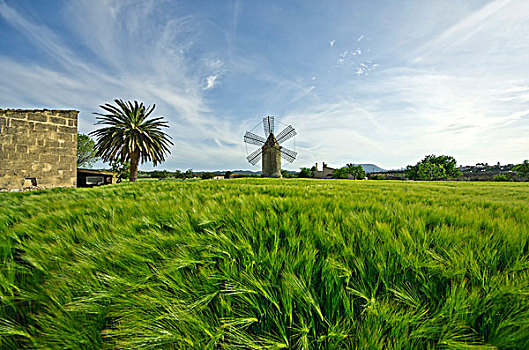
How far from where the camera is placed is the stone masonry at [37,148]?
1076cm

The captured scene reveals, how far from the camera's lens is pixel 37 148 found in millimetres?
11375

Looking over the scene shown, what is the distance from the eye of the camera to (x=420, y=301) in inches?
32.8

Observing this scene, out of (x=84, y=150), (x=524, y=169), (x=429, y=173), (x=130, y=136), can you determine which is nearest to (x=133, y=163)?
(x=130, y=136)

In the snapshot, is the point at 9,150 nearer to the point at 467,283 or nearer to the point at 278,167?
the point at 467,283

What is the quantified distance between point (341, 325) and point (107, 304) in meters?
1.03

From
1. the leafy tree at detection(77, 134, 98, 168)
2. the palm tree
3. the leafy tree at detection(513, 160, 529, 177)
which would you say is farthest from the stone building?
the leafy tree at detection(513, 160, 529, 177)

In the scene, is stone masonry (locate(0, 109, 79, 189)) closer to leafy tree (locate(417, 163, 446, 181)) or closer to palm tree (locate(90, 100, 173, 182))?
palm tree (locate(90, 100, 173, 182))

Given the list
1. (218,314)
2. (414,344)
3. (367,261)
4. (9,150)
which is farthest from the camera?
(9,150)

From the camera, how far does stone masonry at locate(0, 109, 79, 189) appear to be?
10.8m

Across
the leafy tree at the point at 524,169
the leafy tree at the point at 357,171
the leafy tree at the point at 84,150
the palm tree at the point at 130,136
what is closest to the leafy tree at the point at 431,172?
the leafy tree at the point at 524,169

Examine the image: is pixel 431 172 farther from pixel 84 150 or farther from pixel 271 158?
pixel 84 150

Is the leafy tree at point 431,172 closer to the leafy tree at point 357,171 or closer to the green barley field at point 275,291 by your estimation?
the leafy tree at point 357,171

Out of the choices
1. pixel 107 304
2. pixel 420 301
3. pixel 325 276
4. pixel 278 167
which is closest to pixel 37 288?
pixel 107 304

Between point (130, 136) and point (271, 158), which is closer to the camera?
point (130, 136)
